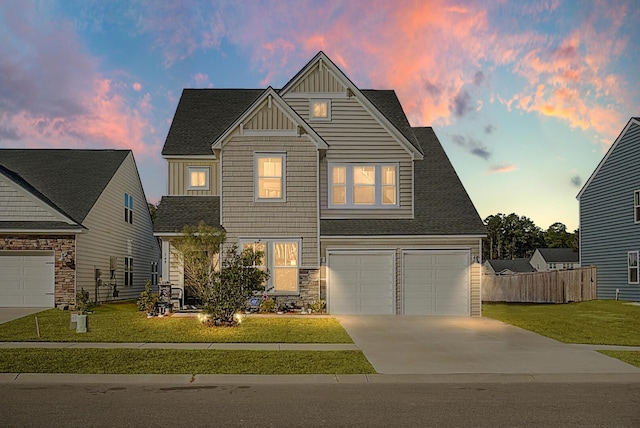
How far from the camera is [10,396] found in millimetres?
10008

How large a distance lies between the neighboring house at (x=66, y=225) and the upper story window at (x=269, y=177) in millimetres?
7573

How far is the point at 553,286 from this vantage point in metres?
36.3

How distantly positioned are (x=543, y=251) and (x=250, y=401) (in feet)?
291

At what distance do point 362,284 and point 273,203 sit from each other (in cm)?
456

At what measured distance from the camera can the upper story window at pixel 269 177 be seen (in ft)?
80.0

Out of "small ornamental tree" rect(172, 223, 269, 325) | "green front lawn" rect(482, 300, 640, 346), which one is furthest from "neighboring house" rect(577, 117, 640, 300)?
"small ornamental tree" rect(172, 223, 269, 325)

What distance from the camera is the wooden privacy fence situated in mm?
36125

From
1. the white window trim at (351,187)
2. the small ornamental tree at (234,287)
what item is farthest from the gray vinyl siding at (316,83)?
the small ornamental tree at (234,287)

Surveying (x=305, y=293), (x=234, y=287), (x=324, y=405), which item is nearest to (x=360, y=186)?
(x=305, y=293)

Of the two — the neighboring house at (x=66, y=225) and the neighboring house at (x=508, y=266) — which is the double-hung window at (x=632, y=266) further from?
the neighboring house at (x=508, y=266)

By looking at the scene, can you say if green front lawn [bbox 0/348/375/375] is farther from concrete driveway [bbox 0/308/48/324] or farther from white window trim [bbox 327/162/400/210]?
white window trim [bbox 327/162/400/210]

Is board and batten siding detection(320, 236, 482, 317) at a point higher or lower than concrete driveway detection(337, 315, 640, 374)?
higher

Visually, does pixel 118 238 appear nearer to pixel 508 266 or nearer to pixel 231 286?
pixel 231 286

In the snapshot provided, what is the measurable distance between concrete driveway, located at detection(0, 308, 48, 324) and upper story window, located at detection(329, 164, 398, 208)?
12096 millimetres
